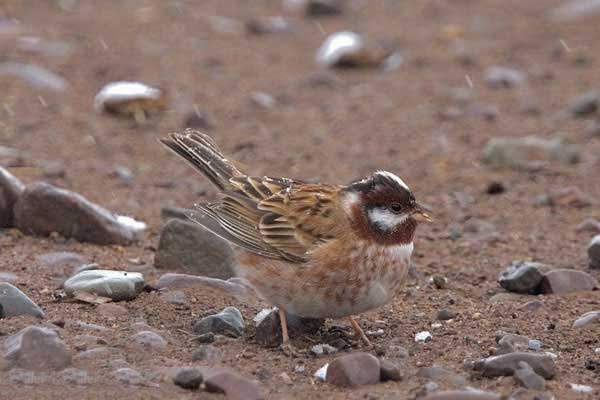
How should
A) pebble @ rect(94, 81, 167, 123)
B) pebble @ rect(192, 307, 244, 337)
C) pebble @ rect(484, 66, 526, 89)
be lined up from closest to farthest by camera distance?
pebble @ rect(192, 307, 244, 337) < pebble @ rect(94, 81, 167, 123) < pebble @ rect(484, 66, 526, 89)

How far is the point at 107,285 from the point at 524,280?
2805 mm

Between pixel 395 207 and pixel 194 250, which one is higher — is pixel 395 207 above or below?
above

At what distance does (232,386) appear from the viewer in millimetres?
5664

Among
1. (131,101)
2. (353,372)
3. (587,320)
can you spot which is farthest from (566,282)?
(131,101)

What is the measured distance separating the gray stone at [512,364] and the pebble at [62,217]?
3391 millimetres

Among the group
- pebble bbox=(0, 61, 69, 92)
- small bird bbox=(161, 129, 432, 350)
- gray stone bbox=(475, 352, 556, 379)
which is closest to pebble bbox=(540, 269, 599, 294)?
small bird bbox=(161, 129, 432, 350)

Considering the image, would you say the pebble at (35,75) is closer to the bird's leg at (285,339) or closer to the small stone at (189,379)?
the bird's leg at (285,339)

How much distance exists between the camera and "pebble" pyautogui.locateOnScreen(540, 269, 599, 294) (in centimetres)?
767

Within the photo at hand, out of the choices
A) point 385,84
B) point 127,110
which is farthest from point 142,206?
point 385,84

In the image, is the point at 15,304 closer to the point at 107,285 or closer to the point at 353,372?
the point at 107,285

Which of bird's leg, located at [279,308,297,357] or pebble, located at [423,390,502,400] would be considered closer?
pebble, located at [423,390,502,400]

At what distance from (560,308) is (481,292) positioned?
66 centimetres

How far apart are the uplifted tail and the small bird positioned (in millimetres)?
485

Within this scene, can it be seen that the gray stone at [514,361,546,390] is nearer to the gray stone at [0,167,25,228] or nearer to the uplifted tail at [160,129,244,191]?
the uplifted tail at [160,129,244,191]
